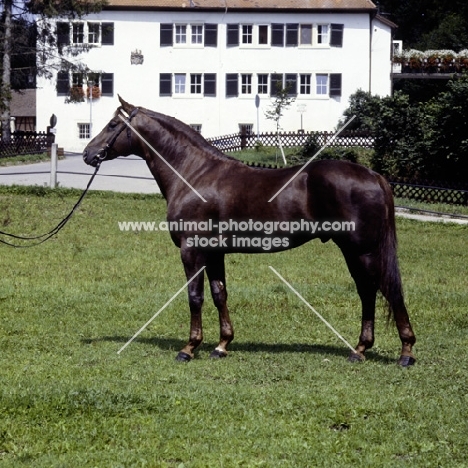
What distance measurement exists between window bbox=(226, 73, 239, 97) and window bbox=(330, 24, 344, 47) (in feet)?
19.8

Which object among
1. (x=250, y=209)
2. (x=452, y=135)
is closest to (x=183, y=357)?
(x=250, y=209)

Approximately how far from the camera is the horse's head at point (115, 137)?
10672mm

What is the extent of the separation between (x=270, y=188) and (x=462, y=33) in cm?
5965

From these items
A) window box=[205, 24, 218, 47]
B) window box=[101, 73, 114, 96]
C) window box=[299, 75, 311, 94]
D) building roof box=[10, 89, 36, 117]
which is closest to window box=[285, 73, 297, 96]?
window box=[299, 75, 311, 94]

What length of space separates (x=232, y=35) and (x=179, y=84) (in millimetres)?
4222

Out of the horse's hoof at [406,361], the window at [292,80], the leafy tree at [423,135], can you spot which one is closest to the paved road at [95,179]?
the leafy tree at [423,135]

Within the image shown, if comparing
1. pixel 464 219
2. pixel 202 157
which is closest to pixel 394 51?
pixel 464 219

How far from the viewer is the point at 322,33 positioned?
58.7 meters

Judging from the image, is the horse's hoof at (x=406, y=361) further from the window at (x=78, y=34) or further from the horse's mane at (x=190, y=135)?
the window at (x=78, y=34)

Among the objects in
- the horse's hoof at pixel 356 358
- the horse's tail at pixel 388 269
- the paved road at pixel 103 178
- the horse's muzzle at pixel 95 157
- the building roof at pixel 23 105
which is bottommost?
the horse's hoof at pixel 356 358

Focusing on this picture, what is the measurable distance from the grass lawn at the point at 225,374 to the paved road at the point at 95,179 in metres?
10.8

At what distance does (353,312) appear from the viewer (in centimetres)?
1334

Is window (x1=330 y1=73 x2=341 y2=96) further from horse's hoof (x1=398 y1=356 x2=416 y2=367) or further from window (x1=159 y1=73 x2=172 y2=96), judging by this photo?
horse's hoof (x1=398 y1=356 x2=416 y2=367)

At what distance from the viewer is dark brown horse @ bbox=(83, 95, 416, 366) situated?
9.72 metres
